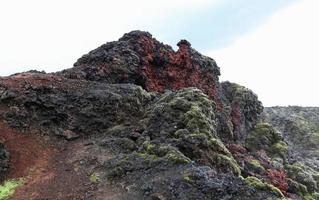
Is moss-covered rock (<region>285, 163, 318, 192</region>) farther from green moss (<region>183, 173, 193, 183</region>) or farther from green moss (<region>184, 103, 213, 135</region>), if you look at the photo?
green moss (<region>183, 173, 193, 183</region>)

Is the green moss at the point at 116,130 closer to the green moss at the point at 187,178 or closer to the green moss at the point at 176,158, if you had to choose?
the green moss at the point at 176,158

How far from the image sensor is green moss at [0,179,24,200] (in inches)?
1006

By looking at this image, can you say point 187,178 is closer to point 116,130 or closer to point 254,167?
point 116,130

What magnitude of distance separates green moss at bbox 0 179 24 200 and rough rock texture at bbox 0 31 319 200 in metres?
3.05

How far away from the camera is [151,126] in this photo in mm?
32375

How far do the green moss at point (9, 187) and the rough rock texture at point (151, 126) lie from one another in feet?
9.99

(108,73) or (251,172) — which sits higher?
(108,73)

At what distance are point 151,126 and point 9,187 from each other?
10.1 m

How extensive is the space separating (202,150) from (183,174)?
19.2 feet

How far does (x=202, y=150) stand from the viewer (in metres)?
30.1

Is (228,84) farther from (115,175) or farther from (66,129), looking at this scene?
(115,175)

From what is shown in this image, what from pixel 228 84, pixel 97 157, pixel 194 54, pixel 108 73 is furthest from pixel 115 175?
pixel 228 84

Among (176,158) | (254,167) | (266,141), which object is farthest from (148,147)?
(266,141)

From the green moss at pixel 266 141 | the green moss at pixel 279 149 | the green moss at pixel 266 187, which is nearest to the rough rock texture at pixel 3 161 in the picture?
the green moss at pixel 266 187
